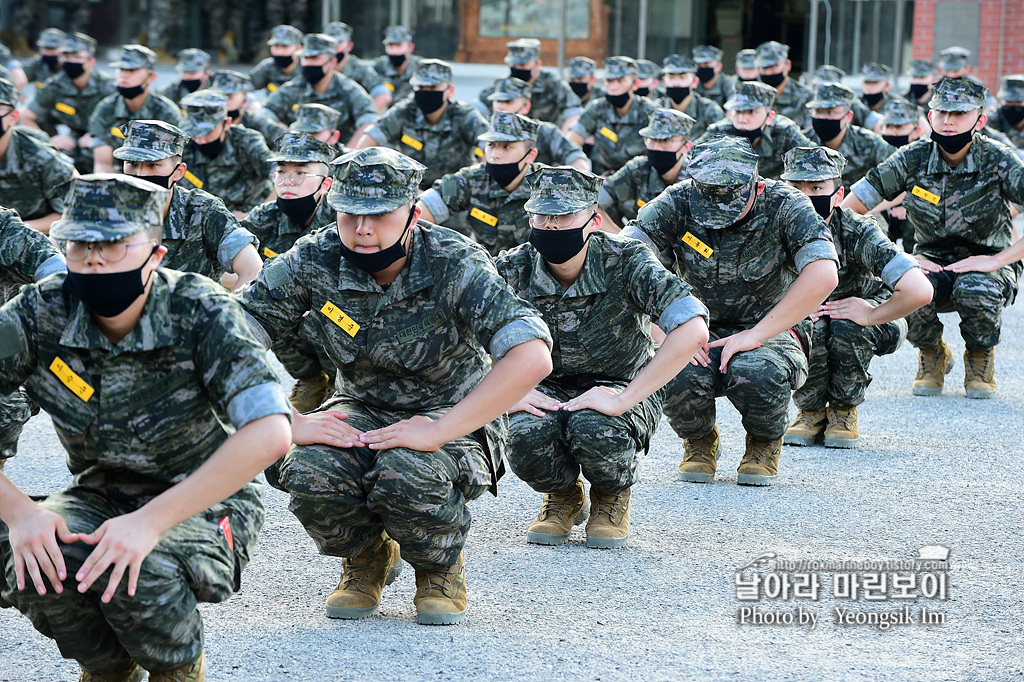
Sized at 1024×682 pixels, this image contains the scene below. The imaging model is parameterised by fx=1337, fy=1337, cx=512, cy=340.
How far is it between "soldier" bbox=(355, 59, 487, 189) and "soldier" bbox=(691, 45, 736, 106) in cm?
478

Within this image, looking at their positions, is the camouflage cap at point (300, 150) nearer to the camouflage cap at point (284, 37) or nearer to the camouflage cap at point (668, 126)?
the camouflage cap at point (668, 126)

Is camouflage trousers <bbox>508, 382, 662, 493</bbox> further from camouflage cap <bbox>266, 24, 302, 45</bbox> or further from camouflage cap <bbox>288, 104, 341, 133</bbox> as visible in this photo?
camouflage cap <bbox>266, 24, 302, 45</bbox>

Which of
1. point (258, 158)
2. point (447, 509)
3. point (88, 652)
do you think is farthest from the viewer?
point (258, 158)

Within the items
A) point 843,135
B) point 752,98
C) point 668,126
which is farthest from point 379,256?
point 843,135

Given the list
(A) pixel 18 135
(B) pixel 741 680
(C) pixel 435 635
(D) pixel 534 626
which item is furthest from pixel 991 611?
(A) pixel 18 135

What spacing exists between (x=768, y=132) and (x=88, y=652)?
7282mm

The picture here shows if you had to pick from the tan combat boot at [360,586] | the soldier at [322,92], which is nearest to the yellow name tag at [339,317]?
the tan combat boot at [360,586]

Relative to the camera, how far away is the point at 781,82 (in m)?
13.3

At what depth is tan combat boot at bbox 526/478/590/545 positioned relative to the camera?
4.91 m

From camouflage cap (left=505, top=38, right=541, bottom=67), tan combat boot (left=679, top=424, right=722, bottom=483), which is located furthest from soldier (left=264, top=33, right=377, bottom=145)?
tan combat boot (left=679, top=424, right=722, bottom=483)

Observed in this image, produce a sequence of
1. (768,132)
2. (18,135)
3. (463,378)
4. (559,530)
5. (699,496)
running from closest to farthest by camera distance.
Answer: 1. (463,378)
2. (559,530)
3. (699,496)
4. (18,135)
5. (768,132)

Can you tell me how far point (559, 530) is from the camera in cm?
493

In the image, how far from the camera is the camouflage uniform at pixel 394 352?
3902 millimetres

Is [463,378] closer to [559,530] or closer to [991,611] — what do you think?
[559,530]
